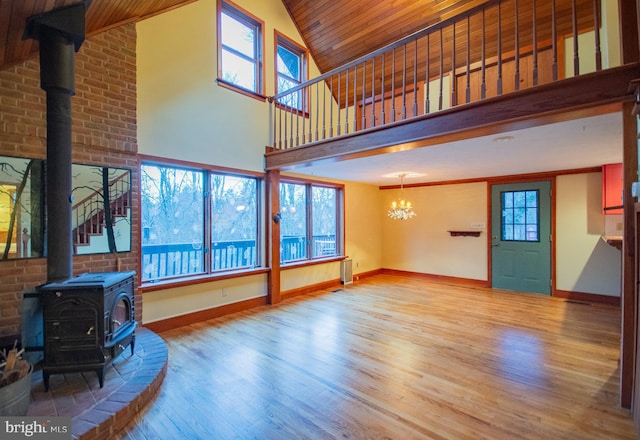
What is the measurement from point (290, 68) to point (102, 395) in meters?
5.80

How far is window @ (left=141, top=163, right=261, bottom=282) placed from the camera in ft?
12.8

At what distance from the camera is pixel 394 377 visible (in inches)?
107

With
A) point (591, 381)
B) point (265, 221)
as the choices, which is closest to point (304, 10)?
point (265, 221)

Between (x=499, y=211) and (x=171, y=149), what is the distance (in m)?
6.01

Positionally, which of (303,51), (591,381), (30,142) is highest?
(303,51)

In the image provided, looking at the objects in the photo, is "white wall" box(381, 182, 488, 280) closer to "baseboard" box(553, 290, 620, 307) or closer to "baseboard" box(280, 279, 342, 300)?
"baseboard" box(553, 290, 620, 307)

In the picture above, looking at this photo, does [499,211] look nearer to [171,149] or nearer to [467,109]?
[467,109]

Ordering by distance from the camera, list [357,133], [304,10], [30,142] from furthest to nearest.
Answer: [304,10]
[357,133]
[30,142]

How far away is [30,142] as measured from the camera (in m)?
2.87

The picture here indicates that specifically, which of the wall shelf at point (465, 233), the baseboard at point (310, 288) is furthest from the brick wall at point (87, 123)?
the wall shelf at point (465, 233)

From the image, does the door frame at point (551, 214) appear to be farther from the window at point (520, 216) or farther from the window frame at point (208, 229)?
the window frame at point (208, 229)

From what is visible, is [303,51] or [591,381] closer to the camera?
[591,381]
